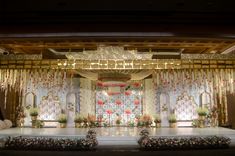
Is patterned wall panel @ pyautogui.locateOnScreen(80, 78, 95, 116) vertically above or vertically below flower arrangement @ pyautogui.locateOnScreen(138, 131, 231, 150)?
above

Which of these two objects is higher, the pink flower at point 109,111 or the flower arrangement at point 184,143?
the pink flower at point 109,111

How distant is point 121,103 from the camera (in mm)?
9773

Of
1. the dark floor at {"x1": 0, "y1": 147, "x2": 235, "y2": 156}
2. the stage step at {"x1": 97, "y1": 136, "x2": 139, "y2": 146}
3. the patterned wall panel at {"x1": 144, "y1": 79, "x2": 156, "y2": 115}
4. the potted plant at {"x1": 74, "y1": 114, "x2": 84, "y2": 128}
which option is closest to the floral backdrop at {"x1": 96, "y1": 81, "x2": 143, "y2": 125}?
the patterned wall panel at {"x1": 144, "y1": 79, "x2": 156, "y2": 115}

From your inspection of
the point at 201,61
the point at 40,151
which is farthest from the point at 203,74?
the point at 40,151

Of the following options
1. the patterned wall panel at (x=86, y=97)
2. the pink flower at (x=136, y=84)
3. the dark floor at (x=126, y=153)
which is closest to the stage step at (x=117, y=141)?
the dark floor at (x=126, y=153)

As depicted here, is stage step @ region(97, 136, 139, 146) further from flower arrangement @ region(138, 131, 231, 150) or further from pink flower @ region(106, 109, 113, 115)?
pink flower @ region(106, 109, 113, 115)

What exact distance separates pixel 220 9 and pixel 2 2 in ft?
9.03

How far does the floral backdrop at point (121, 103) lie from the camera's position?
31.8 ft

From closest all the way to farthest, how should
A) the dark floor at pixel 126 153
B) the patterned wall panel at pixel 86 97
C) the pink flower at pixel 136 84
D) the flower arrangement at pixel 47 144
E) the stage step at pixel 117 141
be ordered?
the dark floor at pixel 126 153 → the flower arrangement at pixel 47 144 → the stage step at pixel 117 141 → the patterned wall panel at pixel 86 97 → the pink flower at pixel 136 84

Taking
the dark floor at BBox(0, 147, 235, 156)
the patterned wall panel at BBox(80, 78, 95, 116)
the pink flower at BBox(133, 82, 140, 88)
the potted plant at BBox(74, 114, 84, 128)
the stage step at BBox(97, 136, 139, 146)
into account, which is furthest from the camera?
the pink flower at BBox(133, 82, 140, 88)

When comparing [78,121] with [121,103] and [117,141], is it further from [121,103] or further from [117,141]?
[117,141]

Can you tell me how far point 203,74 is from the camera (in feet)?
22.5

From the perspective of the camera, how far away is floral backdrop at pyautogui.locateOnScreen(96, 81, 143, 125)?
31.8ft

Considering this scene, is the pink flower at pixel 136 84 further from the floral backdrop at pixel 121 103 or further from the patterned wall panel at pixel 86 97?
the patterned wall panel at pixel 86 97
